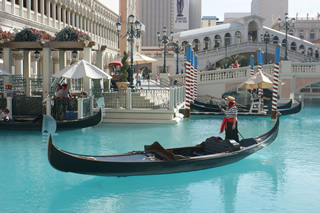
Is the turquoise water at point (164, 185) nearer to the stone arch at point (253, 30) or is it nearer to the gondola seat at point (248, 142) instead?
the gondola seat at point (248, 142)

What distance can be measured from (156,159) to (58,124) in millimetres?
5551

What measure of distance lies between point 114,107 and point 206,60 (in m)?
31.5

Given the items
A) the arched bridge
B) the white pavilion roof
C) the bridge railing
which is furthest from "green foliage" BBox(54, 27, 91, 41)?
the white pavilion roof

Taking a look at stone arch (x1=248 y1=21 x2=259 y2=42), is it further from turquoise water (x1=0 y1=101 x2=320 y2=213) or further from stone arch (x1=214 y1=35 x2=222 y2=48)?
turquoise water (x1=0 y1=101 x2=320 y2=213)

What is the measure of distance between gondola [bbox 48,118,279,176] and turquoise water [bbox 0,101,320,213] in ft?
0.89

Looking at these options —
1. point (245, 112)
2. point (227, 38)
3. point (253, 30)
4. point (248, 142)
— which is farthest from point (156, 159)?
point (253, 30)

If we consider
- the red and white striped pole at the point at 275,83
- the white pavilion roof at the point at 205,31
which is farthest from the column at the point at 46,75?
the white pavilion roof at the point at 205,31

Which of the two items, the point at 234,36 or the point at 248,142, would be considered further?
the point at 234,36

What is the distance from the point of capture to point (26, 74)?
1480cm

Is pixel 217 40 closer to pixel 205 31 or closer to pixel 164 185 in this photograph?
pixel 205 31

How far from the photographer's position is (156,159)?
714 centimetres

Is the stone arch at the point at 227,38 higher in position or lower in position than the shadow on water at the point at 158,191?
higher

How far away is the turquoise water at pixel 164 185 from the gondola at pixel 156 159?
0.89ft

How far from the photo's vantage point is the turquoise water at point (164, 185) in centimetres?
604
